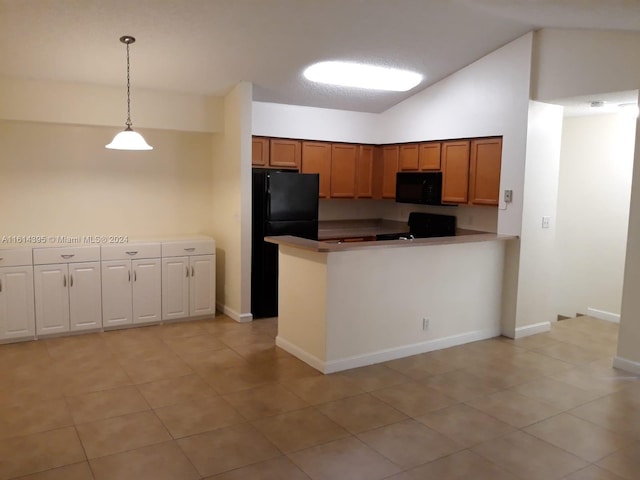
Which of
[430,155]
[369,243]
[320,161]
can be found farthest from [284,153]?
[369,243]

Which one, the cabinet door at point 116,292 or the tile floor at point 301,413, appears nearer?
the tile floor at point 301,413

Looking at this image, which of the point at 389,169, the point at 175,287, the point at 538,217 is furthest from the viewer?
the point at 389,169

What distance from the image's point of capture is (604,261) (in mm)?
5934

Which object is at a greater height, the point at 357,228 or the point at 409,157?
the point at 409,157

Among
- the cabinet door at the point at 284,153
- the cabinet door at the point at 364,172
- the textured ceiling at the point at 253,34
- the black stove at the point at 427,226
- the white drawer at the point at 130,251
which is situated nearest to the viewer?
the textured ceiling at the point at 253,34

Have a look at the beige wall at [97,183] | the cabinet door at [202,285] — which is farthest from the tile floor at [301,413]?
the beige wall at [97,183]

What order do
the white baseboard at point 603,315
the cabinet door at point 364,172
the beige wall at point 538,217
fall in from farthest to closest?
the cabinet door at point 364,172 → the white baseboard at point 603,315 → the beige wall at point 538,217

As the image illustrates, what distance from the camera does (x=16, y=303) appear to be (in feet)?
15.8

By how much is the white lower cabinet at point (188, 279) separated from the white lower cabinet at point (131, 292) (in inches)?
3.7

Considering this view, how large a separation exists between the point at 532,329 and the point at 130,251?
4.19 metres

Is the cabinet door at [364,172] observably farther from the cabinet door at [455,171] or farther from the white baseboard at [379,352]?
the white baseboard at [379,352]

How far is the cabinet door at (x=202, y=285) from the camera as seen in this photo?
5.66m

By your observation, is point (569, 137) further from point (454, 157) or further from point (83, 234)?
point (83, 234)

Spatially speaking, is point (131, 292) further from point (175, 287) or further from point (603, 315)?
point (603, 315)
